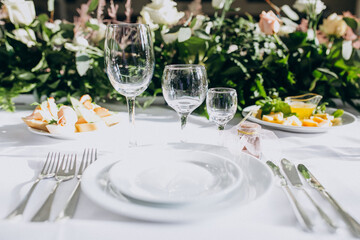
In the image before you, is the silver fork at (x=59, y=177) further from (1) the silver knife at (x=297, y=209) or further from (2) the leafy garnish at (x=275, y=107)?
→ (2) the leafy garnish at (x=275, y=107)

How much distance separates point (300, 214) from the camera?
436 millimetres

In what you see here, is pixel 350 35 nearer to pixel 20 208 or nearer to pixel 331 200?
pixel 331 200

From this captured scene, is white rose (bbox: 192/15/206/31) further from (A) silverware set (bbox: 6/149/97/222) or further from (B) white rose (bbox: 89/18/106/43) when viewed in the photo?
(A) silverware set (bbox: 6/149/97/222)

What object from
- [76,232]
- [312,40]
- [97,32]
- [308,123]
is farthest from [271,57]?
[76,232]

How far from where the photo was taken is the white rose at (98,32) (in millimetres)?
1205

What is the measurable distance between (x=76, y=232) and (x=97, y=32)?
990mm

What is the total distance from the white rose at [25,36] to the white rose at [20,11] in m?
0.03

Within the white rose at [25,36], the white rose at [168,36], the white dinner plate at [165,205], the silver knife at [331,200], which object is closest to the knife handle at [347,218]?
the silver knife at [331,200]

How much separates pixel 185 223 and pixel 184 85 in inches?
16.2

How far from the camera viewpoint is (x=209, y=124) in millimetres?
1025

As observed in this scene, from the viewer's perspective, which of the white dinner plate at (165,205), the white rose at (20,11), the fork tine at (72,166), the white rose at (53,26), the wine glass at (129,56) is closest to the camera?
the white dinner plate at (165,205)

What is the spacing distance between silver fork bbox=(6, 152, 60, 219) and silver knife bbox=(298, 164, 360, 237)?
0.46 metres

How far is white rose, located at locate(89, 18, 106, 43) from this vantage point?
3.95 ft

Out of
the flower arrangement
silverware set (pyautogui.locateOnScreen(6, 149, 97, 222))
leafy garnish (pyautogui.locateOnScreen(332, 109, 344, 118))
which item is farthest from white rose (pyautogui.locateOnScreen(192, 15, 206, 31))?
silverware set (pyautogui.locateOnScreen(6, 149, 97, 222))
